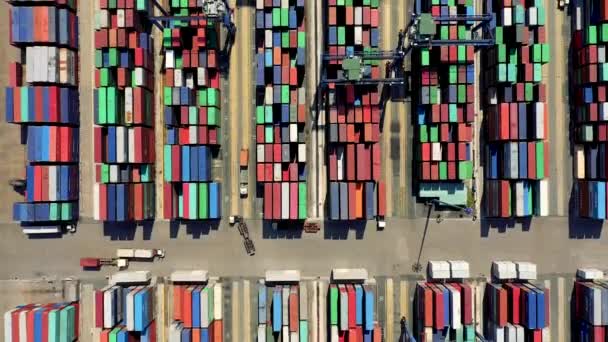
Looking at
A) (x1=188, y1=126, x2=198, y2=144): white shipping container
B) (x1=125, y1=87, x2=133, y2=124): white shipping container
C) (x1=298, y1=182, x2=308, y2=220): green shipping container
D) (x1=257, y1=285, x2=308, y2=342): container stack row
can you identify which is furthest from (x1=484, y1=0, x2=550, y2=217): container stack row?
(x1=125, y1=87, x2=133, y2=124): white shipping container

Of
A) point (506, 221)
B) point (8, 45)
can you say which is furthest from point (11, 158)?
point (506, 221)

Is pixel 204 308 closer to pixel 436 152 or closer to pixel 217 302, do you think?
pixel 217 302

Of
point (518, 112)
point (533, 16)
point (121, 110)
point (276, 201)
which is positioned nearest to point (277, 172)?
point (276, 201)

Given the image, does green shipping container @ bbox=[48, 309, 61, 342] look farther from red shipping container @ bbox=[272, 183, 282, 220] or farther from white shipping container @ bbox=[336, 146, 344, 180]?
white shipping container @ bbox=[336, 146, 344, 180]

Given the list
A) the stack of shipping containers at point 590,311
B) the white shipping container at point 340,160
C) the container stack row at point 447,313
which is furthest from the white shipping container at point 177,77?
the stack of shipping containers at point 590,311

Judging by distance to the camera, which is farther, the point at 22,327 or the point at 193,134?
the point at 193,134

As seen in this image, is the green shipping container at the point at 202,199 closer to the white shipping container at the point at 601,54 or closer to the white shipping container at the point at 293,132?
the white shipping container at the point at 293,132
